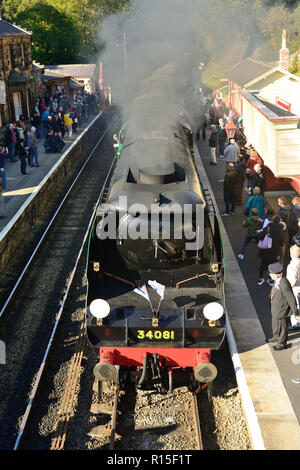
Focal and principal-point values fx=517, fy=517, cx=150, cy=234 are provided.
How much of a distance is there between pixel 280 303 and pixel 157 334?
6.32 feet

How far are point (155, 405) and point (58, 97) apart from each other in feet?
78.5

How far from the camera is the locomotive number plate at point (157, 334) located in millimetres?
6719

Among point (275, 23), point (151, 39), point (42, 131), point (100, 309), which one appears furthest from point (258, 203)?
point (275, 23)

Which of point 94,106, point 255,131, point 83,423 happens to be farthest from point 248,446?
point 94,106

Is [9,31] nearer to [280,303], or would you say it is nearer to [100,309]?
[100,309]

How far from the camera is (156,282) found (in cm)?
704

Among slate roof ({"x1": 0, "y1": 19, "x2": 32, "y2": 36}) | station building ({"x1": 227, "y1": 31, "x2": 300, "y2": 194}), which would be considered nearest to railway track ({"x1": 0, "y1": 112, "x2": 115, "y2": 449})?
station building ({"x1": 227, "y1": 31, "x2": 300, "y2": 194})

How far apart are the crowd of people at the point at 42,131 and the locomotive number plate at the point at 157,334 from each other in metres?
7.67

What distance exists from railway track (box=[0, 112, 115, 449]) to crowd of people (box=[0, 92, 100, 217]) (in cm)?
191

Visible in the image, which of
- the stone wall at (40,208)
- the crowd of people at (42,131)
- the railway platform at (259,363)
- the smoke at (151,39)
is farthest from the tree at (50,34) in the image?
the railway platform at (259,363)

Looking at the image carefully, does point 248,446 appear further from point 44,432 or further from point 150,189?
point 150,189

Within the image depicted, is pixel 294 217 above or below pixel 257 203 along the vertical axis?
below

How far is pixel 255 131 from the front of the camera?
13.8 meters

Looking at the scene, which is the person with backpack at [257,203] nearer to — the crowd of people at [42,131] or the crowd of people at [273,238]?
the crowd of people at [273,238]
